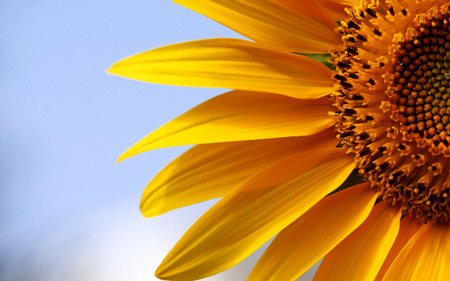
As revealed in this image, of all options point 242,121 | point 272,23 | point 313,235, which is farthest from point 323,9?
point 313,235

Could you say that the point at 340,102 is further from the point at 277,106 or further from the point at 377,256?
the point at 377,256

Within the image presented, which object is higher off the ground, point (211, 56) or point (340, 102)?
point (211, 56)

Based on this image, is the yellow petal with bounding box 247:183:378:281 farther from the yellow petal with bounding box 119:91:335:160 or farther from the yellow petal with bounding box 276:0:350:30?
the yellow petal with bounding box 276:0:350:30

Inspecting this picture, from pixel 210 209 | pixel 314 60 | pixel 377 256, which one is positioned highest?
pixel 314 60

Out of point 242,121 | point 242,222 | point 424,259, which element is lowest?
point 424,259

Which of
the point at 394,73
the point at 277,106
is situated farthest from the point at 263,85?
the point at 394,73

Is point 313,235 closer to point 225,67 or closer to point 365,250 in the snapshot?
point 365,250

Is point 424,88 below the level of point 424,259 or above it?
above
